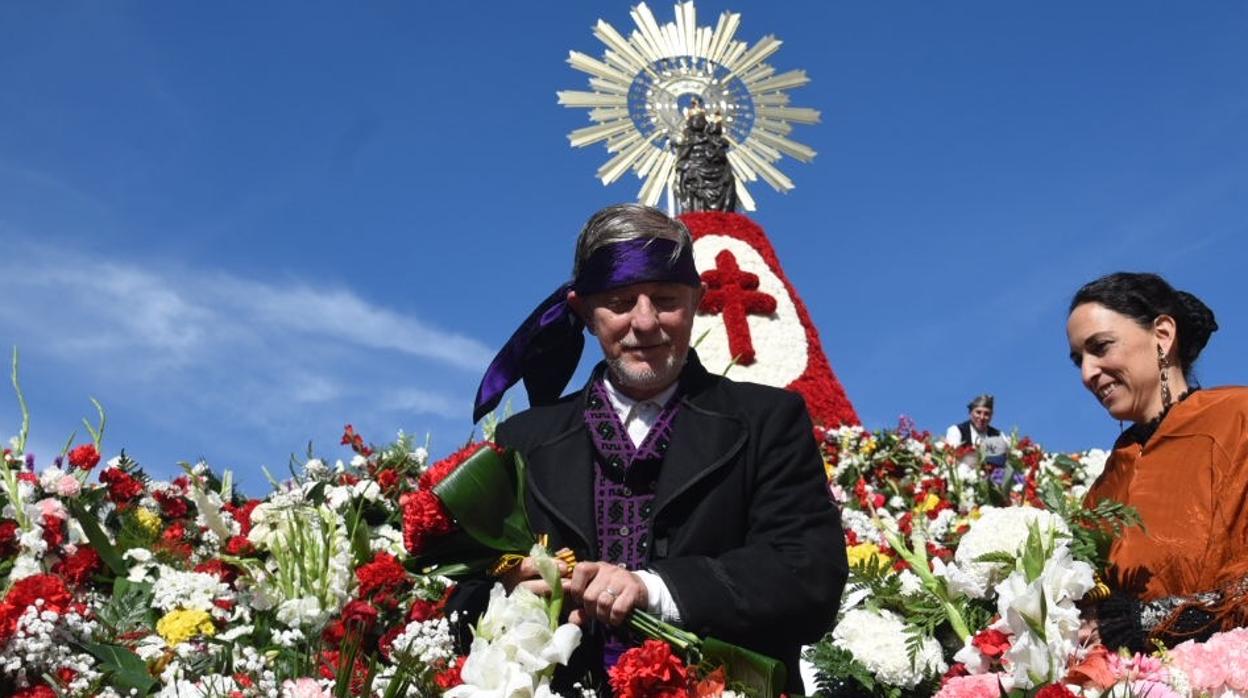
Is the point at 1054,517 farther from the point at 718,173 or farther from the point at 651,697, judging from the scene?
the point at 718,173

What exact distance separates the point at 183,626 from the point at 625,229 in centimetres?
207

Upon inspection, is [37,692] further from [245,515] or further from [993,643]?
[993,643]

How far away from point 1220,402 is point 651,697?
196 centimetres

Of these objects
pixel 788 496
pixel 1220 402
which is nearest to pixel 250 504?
pixel 788 496

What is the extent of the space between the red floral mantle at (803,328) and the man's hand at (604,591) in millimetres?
10390

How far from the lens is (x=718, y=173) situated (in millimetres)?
14930

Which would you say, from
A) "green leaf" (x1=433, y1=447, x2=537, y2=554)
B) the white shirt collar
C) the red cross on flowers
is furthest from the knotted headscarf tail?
the red cross on flowers

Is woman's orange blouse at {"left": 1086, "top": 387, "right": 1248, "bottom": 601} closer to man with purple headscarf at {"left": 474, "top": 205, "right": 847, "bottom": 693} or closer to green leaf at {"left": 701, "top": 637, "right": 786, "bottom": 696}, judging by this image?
man with purple headscarf at {"left": 474, "top": 205, "right": 847, "bottom": 693}

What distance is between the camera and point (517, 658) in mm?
2146

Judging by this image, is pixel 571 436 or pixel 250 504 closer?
pixel 571 436

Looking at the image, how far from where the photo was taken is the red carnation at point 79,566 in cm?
421

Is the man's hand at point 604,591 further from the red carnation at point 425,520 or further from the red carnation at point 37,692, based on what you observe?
the red carnation at point 37,692

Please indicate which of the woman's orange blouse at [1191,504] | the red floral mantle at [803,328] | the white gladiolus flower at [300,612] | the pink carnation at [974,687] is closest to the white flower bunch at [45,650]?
the white gladiolus flower at [300,612]

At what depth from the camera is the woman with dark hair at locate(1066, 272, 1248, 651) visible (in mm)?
2924
